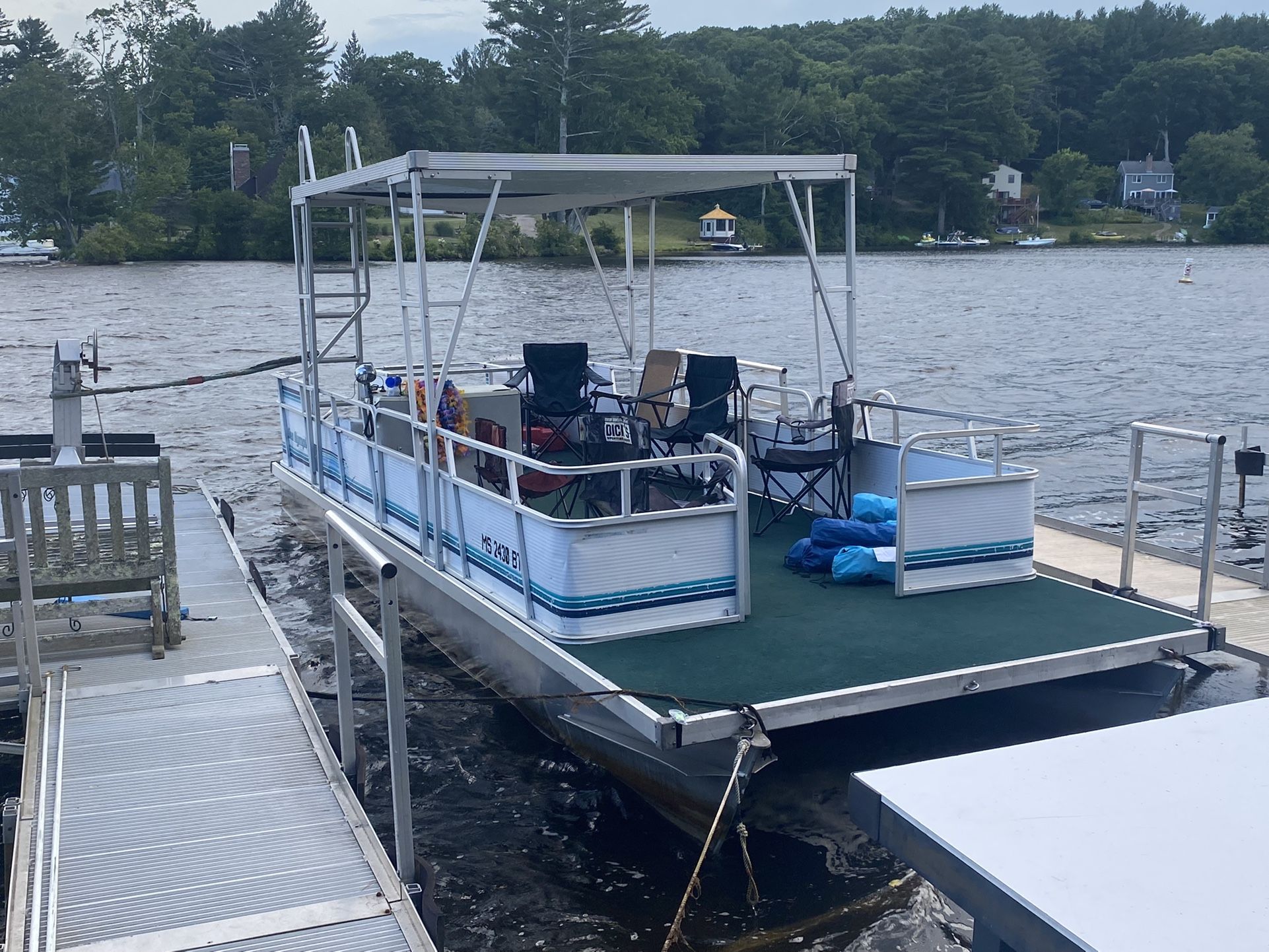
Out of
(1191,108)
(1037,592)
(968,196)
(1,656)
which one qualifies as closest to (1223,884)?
(1037,592)

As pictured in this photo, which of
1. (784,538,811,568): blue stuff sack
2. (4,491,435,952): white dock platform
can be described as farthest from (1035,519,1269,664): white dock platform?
(4,491,435,952): white dock platform

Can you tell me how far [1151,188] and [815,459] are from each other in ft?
329

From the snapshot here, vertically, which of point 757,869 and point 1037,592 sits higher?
point 1037,592

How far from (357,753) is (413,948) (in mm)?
1493

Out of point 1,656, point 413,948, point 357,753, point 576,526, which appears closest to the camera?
point 413,948

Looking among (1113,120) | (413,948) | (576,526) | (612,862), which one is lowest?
(612,862)

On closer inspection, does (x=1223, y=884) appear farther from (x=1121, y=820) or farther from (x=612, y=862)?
(x=612, y=862)

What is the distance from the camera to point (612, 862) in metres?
5.93

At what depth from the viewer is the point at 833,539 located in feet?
22.7

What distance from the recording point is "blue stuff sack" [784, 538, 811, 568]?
6977mm

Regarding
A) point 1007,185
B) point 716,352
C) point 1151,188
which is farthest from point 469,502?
point 1151,188

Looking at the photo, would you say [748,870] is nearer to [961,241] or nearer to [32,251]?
[32,251]

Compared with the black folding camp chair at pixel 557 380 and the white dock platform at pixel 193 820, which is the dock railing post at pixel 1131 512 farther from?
the white dock platform at pixel 193 820

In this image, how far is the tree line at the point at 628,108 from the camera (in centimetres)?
6831
